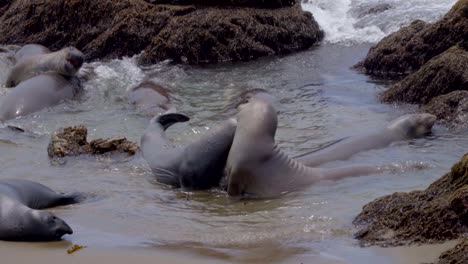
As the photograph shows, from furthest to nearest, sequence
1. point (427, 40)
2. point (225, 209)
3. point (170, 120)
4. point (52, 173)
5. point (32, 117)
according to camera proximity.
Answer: point (427, 40) → point (32, 117) → point (170, 120) → point (52, 173) → point (225, 209)

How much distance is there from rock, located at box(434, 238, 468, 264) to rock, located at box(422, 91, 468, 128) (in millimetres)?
5191

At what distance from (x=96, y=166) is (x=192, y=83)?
14.1 feet

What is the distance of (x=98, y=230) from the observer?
593 centimetres

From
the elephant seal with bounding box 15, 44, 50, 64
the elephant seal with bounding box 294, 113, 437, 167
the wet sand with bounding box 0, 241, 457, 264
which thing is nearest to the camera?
the wet sand with bounding box 0, 241, 457, 264

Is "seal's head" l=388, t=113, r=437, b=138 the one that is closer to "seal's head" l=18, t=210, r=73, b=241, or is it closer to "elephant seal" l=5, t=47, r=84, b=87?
"seal's head" l=18, t=210, r=73, b=241

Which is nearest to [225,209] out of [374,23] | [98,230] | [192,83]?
[98,230]

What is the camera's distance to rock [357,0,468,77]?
37.7 feet

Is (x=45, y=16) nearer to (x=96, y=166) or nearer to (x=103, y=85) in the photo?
(x=103, y=85)

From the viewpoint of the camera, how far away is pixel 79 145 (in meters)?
8.66

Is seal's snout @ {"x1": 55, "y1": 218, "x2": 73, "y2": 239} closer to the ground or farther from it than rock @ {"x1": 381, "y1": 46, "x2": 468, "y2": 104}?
closer to the ground

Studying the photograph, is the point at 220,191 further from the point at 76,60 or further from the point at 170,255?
the point at 76,60

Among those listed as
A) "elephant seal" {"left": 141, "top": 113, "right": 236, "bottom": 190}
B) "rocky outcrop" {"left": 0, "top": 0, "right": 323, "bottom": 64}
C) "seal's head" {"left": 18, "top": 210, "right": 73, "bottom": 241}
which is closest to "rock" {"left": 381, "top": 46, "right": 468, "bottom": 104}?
"elephant seal" {"left": 141, "top": 113, "right": 236, "bottom": 190}

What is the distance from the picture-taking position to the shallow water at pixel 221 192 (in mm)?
5594

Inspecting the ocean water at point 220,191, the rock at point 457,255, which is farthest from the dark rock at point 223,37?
the rock at point 457,255
